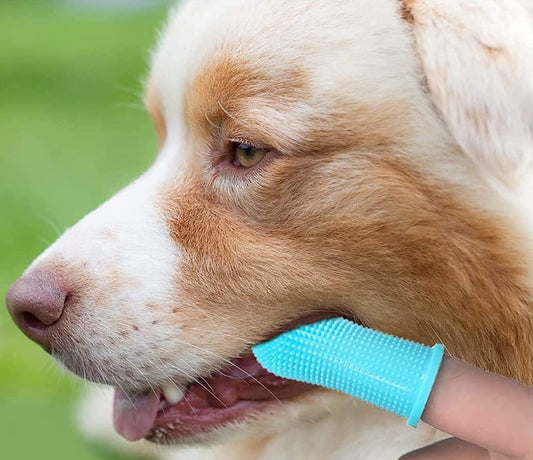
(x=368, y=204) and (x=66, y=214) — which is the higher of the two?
(x=368, y=204)

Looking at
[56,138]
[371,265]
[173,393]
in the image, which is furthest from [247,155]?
[56,138]

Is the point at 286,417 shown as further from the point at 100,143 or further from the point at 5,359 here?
the point at 100,143

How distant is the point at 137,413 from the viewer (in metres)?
2.40

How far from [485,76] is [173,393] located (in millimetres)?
1036

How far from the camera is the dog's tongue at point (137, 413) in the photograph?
2.37 meters

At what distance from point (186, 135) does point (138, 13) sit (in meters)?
6.61

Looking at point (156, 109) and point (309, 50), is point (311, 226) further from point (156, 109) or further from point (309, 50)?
point (156, 109)

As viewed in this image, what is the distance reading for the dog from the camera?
2.04 meters

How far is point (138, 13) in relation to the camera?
28.3ft

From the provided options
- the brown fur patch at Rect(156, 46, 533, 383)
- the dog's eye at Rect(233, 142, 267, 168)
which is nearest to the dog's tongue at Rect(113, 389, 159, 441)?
the brown fur patch at Rect(156, 46, 533, 383)

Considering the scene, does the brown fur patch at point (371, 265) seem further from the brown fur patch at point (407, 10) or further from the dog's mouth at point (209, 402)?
the brown fur patch at point (407, 10)

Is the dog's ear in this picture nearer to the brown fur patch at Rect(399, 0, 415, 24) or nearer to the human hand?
the brown fur patch at Rect(399, 0, 415, 24)

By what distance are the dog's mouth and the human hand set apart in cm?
56

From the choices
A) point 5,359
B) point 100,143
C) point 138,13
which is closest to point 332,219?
point 5,359
